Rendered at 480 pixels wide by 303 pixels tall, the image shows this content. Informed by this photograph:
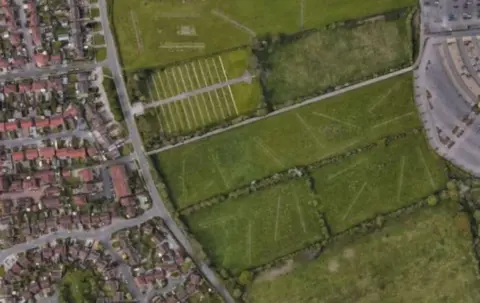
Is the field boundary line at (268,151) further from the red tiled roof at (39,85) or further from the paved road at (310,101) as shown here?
the red tiled roof at (39,85)

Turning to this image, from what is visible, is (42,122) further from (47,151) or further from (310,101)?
(310,101)

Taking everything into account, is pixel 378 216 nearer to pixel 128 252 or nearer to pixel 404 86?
pixel 404 86

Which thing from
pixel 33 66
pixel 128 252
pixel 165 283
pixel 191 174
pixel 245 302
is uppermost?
pixel 33 66

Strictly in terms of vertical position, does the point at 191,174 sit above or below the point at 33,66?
below

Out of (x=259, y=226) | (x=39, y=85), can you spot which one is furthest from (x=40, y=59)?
(x=259, y=226)

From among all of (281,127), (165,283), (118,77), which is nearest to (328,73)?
(281,127)
